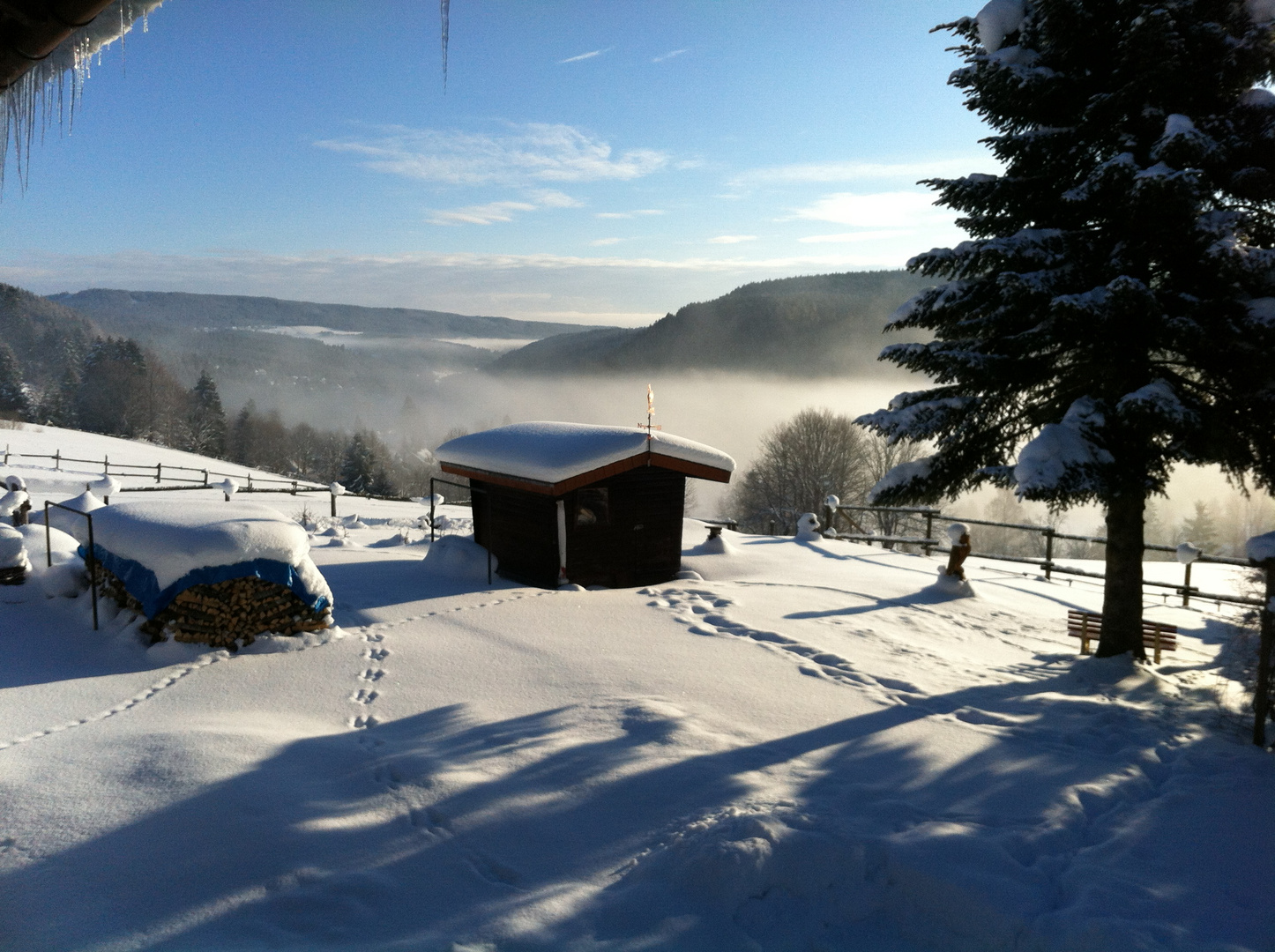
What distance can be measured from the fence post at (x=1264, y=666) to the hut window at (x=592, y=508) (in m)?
8.83

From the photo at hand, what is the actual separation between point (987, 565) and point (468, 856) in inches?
696

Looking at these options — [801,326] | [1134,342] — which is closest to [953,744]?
[1134,342]

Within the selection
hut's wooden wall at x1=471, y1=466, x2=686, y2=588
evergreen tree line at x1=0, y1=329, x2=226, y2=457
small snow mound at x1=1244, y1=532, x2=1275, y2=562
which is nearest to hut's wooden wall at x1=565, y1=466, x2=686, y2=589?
hut's wooden wall at x1=471, y1=466, x2=686, y2=588

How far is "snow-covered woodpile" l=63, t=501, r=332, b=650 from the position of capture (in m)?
8.88

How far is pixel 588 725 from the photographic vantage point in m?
6.81

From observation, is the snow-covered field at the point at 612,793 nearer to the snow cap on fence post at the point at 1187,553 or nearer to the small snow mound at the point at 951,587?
the small snow mound at the point at 951,587

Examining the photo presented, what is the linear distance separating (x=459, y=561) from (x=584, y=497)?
2.54 metres

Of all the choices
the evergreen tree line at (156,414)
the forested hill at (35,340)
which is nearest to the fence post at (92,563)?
the evergreen tree line at (156,414)

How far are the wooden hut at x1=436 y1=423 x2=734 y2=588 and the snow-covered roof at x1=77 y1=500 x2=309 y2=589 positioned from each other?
404cm

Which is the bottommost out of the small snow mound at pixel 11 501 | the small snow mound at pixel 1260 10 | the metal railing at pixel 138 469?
the metal railing at pixel 138 469

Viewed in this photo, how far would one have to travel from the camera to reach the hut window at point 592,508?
42.1ft

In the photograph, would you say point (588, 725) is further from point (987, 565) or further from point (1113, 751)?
point (987, 565)

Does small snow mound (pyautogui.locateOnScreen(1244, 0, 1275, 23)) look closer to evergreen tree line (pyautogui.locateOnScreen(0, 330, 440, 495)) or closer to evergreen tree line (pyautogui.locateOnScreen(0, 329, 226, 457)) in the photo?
evergreen tree line (pyautogui.locateOnScreen(0, 330, 440, 495))

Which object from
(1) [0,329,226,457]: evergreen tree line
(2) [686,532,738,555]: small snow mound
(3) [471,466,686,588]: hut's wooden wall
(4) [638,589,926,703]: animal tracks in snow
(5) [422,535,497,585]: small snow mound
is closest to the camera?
(4) [638,589,926,703]: animal tracks in snow
